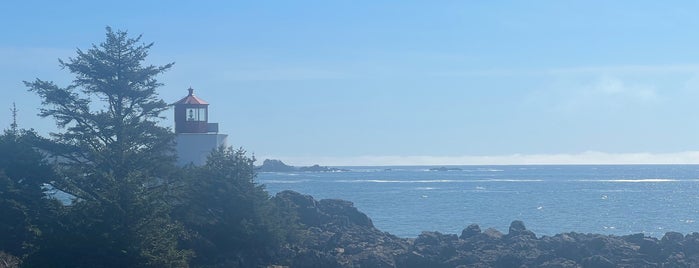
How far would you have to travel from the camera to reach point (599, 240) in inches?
1075

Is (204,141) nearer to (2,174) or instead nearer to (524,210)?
(2,174)

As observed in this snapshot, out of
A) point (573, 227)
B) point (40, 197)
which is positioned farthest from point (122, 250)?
point (573, 227)

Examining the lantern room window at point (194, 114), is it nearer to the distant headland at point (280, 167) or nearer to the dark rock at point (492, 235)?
the dark rock at point (492, 235)

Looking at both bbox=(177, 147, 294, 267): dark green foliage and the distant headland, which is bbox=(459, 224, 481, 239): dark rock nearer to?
bbox=(177, 147, 294, 267): dark green foliage

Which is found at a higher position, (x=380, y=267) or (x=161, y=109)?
(x=161, y=109)

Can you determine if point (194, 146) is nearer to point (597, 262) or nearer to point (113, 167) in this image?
point (113, 167)

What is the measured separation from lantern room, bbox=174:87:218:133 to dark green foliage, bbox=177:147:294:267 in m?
6.32

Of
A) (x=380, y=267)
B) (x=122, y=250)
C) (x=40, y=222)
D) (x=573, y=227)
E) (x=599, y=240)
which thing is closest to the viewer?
(x=122, y=250)

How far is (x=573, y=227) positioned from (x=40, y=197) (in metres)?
34.4

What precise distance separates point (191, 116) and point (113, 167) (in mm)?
9171

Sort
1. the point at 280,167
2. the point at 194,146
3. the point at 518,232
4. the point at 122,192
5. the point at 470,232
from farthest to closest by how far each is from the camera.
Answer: the point at 280,167
the point at 194,146
the point at 470,232
the point at 518,232
the point at 122,192

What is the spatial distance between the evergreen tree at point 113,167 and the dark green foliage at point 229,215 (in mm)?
1095

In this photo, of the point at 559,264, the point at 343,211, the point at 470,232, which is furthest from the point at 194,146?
the point at 559,264

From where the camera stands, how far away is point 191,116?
33.6 meters
